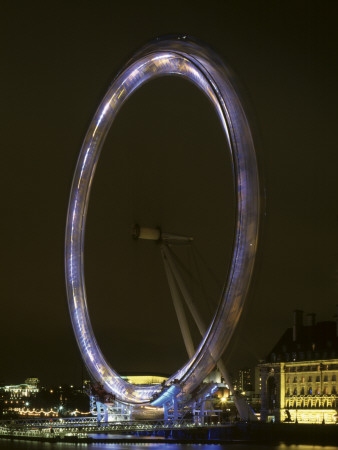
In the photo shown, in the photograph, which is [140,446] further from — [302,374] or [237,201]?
[302,374]

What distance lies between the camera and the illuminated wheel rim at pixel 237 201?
37500 mm

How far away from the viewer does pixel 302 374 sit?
251ft

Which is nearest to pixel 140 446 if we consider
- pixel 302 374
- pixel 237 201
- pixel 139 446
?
pixel 139 446

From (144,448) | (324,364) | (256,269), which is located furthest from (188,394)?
(324,364)

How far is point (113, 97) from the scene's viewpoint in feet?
142

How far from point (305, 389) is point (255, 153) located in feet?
142

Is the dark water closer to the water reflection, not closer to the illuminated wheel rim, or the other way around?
the water reflection

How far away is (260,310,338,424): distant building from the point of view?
240 ft

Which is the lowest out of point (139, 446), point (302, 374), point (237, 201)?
point (139, 446)

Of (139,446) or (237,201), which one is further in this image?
(139,446)

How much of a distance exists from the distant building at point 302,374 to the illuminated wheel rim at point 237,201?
1060 inches

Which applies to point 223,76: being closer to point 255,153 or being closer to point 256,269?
point 255,153

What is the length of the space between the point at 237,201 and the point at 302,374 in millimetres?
42013

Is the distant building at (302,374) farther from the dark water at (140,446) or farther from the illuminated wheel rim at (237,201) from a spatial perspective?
the dark water at (140,446)
